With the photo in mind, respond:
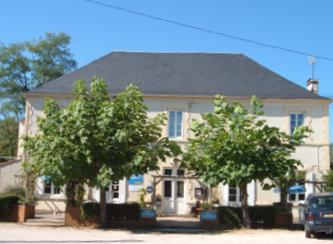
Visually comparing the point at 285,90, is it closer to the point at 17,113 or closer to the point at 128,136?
the point at 128,136

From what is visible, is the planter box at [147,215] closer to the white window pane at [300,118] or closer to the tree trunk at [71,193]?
the tree trunk at [71,193]

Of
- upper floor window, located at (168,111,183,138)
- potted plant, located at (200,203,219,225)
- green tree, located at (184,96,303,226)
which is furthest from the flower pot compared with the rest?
upper floor window, located at (168,111,183,138)

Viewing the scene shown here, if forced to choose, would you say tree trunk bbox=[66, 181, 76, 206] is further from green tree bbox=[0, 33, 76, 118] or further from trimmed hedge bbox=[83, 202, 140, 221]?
green tree bbox=[0, 33, 76, 118]

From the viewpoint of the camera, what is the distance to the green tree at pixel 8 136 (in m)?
52.4

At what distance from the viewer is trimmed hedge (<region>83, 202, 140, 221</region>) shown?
2083cm

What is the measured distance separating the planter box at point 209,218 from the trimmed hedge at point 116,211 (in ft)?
8.64

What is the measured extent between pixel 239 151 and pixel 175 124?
8.61m

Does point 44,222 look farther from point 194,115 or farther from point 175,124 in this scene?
point 194,115

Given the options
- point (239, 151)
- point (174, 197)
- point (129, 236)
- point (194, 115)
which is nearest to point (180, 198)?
point (174, 197)

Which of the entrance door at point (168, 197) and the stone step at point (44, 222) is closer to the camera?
the stone step at point (44, 222)

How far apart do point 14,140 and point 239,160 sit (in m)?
38.4

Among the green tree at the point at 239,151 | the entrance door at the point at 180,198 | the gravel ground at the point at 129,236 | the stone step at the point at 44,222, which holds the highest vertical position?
the green tree at the point at 239,151

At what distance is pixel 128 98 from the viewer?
19.6 metres

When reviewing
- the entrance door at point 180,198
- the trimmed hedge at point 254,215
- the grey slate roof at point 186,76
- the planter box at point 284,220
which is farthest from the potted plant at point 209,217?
the grey slate roof at point 186,76
